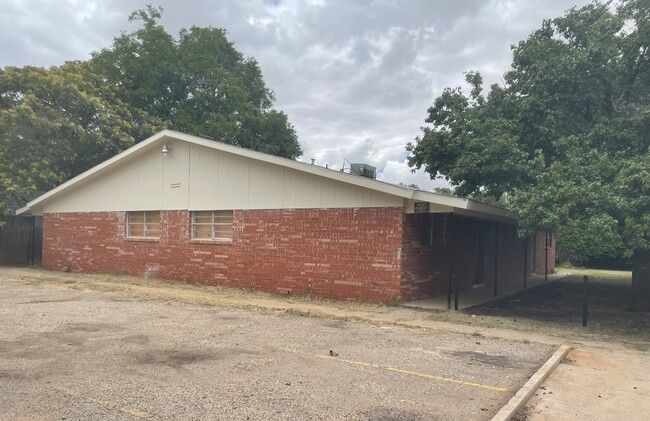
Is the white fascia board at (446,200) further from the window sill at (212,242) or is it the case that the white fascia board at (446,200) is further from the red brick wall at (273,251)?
the window sill at (212,242)

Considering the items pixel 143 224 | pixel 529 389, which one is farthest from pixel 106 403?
pixel 143 224

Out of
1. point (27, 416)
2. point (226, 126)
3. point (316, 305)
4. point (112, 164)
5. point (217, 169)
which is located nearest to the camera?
point (27, 416)

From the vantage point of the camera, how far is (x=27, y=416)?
452 centimetres

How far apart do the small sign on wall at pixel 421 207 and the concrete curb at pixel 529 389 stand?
4595 millimetres

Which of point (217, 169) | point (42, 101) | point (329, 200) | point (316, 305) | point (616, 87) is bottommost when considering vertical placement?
point (316, 305)

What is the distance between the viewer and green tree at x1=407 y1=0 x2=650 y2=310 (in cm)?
959

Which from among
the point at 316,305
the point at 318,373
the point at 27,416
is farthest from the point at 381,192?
the point at 27,416

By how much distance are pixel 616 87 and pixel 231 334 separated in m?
11.3

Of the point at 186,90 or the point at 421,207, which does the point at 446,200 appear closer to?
the point at 421,207

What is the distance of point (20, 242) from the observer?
2231cm

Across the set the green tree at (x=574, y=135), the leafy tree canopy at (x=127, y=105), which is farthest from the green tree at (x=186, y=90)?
the green tree at (x=574, y=135)

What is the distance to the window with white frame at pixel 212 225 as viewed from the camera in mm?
15137

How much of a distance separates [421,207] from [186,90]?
30.4 metres

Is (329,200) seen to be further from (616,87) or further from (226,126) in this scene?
(226,126)
